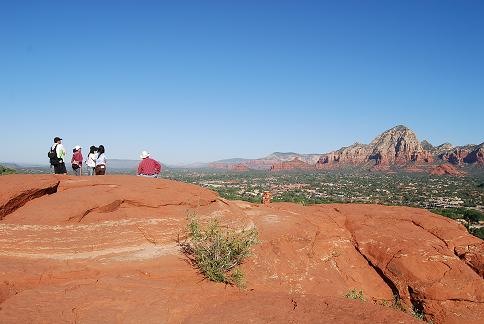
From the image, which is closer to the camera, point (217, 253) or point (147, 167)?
point (217, 253)

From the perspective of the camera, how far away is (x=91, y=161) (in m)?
15.6

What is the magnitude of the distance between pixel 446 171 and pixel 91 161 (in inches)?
7125

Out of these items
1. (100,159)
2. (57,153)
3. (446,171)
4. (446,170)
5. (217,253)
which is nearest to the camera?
(217,253)

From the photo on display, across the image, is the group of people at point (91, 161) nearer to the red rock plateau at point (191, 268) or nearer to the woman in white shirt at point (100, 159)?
the woman in white shirt at point (100, 159)

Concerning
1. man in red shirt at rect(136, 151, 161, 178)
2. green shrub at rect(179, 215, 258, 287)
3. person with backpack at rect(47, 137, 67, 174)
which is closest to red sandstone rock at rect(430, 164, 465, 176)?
man in red shirt at rect(136, 151, 161, 178)

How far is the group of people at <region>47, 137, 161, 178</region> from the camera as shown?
14.3 meters

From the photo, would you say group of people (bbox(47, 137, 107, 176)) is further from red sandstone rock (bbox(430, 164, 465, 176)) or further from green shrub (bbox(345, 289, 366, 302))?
red sandstone rock (bbox(430, 164, 465, 176))

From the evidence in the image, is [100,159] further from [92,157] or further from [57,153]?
[57,153]

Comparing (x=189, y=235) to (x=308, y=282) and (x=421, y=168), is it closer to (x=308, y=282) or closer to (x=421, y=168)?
(x=308, y=282)

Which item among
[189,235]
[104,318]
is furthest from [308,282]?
[104,318]

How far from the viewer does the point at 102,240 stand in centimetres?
915

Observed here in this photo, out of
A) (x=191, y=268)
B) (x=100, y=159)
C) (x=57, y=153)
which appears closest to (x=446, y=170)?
(x=100, y=159)

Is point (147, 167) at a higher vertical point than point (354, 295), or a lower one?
higher

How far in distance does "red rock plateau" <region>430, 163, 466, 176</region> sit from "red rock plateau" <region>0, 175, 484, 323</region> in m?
173
